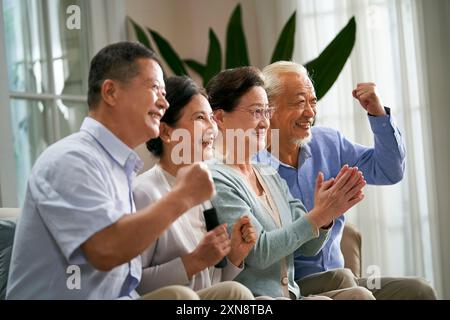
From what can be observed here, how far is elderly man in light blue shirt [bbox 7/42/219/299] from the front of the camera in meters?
1.23

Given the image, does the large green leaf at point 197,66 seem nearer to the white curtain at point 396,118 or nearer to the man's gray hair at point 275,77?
the white curtain at point 396,118

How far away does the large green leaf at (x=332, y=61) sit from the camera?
3.10 m

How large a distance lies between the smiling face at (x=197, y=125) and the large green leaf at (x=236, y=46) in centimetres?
166

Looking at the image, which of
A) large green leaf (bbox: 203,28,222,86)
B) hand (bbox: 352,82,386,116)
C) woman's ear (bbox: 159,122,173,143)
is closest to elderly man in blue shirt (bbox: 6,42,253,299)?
woman's ear (bbox: 159,122,173,143)

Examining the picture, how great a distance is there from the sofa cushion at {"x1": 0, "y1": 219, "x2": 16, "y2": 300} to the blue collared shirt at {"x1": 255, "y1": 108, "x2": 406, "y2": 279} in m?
0.67

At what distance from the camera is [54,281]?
1284mm

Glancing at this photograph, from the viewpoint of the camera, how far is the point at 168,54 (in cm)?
336

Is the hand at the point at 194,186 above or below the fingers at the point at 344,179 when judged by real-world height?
above

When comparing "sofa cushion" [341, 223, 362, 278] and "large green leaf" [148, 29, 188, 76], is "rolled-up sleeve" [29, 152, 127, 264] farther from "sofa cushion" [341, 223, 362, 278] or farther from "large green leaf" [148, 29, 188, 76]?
"large green leaf" [148, 29, 188, 76]

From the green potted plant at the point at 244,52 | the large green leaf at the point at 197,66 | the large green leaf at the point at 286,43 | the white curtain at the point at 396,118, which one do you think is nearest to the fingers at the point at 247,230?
the green potted plant at the point at 244,52

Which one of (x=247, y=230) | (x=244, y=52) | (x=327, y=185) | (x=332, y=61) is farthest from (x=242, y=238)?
(x=244, y=52)

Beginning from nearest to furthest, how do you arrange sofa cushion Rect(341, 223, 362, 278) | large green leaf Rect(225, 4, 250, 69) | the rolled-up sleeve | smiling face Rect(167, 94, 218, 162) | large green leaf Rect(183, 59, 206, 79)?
the rolled-up sleeve
smiling face Rect(167, 94, 218, 162)
sofa cushion Rect(341, 223, 362, 278)
large green leaf Rect(225, 4, 250, 69)
large green leaf Rect(183, 59, 206, 79)
